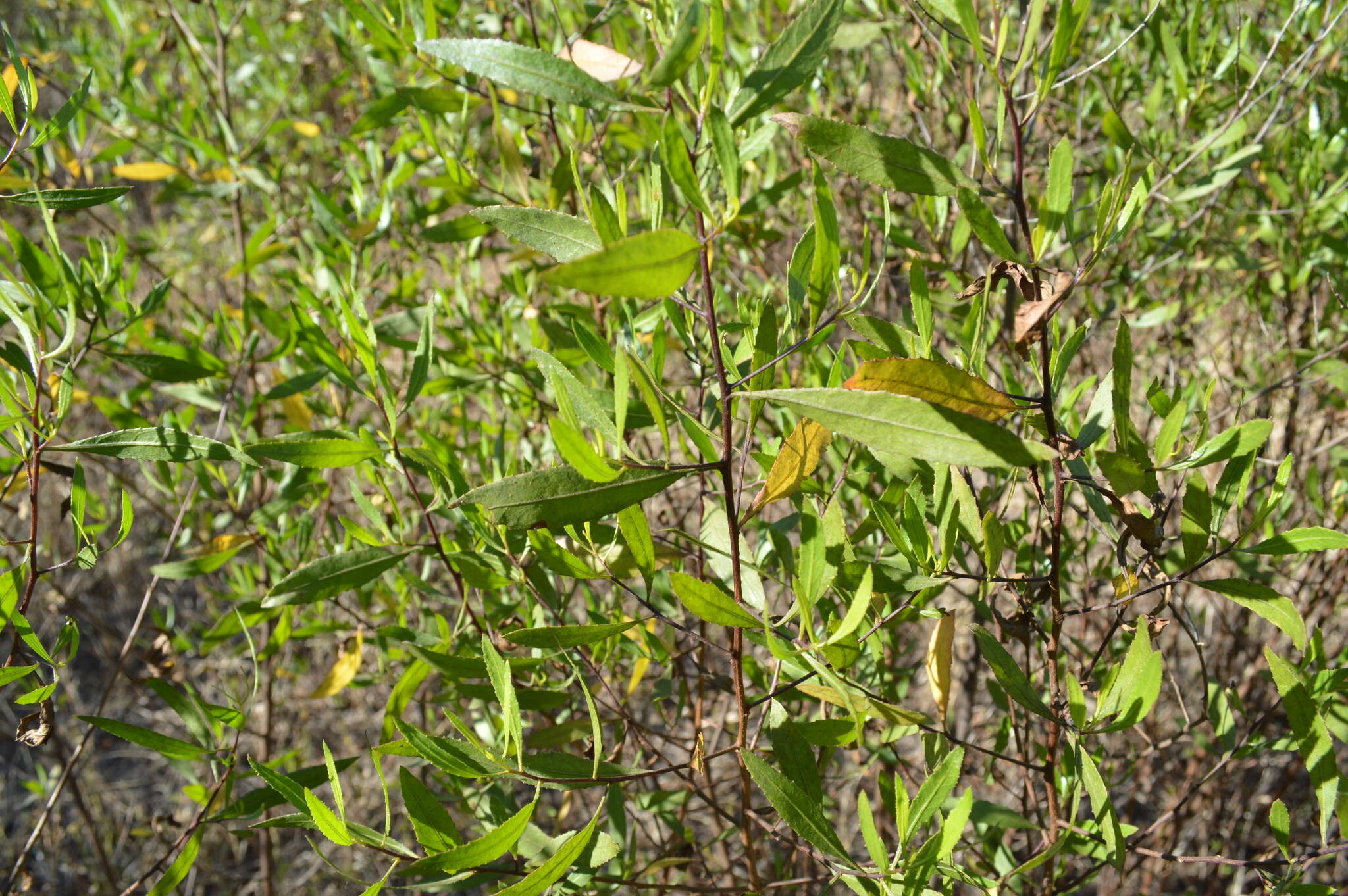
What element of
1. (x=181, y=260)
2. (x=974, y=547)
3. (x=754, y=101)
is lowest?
(x=181, y=260)

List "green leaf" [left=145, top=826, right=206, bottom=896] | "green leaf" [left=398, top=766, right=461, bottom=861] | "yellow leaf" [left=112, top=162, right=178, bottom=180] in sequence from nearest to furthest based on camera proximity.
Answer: "green leaf" [left=398, top=766, right=461, bottom=861] → "green leaf" [left=145, top=826, right=206, bottom=896] → "yellow leaf" [left=112, top=162, right=178, bottom=180]

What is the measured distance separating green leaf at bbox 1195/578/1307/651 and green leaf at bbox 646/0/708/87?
61cm

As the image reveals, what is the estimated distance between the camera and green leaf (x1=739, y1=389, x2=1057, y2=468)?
0.60 m

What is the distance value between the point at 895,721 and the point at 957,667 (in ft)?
6.40

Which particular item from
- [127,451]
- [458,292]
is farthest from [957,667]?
[127,451]

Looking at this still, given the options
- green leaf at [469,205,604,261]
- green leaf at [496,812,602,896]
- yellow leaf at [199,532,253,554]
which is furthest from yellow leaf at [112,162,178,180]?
green leaf at [496,812,602,896]

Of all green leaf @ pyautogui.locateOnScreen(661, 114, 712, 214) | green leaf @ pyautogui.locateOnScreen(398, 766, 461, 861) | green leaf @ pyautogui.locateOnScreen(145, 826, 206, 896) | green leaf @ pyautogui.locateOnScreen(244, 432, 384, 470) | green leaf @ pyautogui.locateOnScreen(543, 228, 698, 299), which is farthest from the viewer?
green leaf @ pyautogui.locateOnScreen(145, 826, 206, 896)

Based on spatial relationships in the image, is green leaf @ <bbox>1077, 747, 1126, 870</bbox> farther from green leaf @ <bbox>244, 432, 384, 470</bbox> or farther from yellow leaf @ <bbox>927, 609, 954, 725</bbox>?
green leaf @ <bbox>244, 432, 384, 470</bbox>

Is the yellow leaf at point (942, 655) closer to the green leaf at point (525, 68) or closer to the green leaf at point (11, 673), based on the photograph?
the green leaf at point (525, 68)

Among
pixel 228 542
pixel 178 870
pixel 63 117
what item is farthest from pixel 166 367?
pixel 178 870

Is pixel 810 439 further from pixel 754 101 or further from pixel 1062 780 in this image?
pixel 1062 780

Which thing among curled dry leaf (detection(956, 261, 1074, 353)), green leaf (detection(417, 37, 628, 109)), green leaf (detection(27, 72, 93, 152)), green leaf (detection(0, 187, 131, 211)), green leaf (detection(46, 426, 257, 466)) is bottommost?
green leaf (detection(46, 426, 257, 466))

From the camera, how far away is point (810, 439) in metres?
0.79

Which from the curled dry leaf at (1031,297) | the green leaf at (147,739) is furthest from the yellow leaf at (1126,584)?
the green leaf at (147,739)
